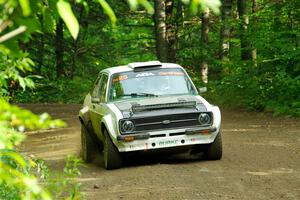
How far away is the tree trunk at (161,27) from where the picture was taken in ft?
87.2

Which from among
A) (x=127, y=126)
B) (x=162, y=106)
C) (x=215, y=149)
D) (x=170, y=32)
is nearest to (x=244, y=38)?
(x=170, y=32)

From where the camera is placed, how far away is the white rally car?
10555 mm

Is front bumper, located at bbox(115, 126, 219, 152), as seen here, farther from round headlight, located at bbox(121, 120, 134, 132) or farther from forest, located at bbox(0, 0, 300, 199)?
forest, located at bbox(0, 0, 300, 199)

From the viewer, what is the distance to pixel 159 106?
35.4ft

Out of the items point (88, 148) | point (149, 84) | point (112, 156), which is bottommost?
point (88, 148)

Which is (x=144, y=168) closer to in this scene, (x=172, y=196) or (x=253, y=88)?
(x=172, y=196)

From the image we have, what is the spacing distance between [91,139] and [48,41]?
1014 inches

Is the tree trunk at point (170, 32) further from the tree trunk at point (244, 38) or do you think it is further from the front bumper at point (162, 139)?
the front bumper at point (162, 139)

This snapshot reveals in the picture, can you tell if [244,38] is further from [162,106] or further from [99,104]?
[162,106]

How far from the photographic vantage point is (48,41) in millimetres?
37531

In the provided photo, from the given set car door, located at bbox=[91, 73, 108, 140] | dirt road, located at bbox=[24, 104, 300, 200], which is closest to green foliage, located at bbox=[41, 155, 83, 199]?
dirt road, located at bbox=[24, 104, 300, 200]

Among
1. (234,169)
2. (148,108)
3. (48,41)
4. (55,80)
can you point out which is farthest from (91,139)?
(48,41)

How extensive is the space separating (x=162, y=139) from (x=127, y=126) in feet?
2.01

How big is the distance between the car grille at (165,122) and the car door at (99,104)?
98 cm
